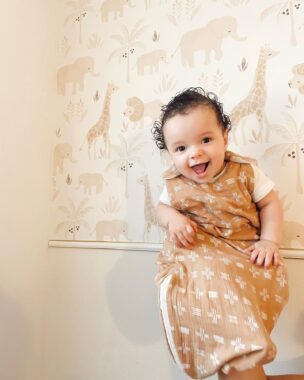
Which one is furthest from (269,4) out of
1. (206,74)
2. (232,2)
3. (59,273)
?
(59,273)

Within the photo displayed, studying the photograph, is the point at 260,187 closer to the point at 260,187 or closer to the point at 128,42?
the point at 260,187

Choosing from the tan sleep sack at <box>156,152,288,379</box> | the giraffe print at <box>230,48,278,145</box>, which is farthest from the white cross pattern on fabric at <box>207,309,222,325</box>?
the giraffe print at <box>230,48,278,145</box>

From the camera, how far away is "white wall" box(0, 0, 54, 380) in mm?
1030

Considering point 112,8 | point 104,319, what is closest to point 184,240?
point 104,319

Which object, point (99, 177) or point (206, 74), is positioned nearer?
point (206, 74)

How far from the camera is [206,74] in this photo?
3.28 ft

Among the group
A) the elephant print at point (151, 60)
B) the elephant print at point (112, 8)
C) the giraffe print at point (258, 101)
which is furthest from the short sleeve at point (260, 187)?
the elephant print at point (112, 8)

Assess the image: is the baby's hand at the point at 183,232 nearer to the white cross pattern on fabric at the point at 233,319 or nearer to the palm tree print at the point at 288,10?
the white cross pattern on fabric at the point at 233,319

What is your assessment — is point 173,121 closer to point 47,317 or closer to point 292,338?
point 292,338

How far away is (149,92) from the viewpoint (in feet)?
3.54

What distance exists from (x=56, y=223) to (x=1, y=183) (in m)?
0.28

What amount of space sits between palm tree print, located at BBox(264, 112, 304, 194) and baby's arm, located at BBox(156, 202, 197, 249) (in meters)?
0.35

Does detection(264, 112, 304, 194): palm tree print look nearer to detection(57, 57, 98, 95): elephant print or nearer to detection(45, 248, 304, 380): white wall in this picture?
detection(45, 248, 304, 380): white wall

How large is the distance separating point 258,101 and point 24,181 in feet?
2.71
